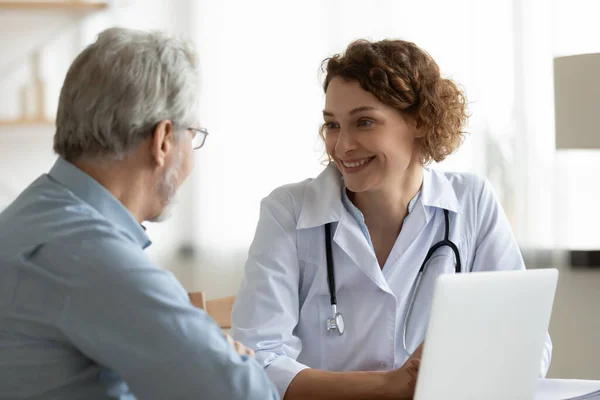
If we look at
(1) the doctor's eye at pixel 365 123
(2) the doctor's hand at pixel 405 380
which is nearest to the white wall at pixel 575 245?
(1) the doctor's eye at pixel 365 123

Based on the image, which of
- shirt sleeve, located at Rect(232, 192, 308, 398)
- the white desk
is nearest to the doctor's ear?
shirt sleeve, located at Rect(232, 192, 308, 398)

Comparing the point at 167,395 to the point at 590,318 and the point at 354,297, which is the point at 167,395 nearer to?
the point at 354,297

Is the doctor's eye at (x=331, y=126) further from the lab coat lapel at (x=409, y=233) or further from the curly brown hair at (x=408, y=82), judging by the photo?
the lab coat lapel at (x=409, y=233)

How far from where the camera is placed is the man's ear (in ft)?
3.95

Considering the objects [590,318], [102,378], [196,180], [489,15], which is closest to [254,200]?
[196,180]

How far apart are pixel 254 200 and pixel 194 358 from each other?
2.36 meters

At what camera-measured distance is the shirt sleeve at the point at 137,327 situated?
105cm

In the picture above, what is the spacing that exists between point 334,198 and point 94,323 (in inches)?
35.9

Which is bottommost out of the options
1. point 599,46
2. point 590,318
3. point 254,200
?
point 590,318

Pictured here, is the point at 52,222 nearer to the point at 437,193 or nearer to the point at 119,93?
the point at 119,93

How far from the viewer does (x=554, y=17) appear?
312 centimetres

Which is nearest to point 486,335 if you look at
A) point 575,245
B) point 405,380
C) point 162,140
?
point 405,380

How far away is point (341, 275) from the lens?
1814 mm

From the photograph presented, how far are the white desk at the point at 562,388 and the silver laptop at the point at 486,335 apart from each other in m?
0.16
